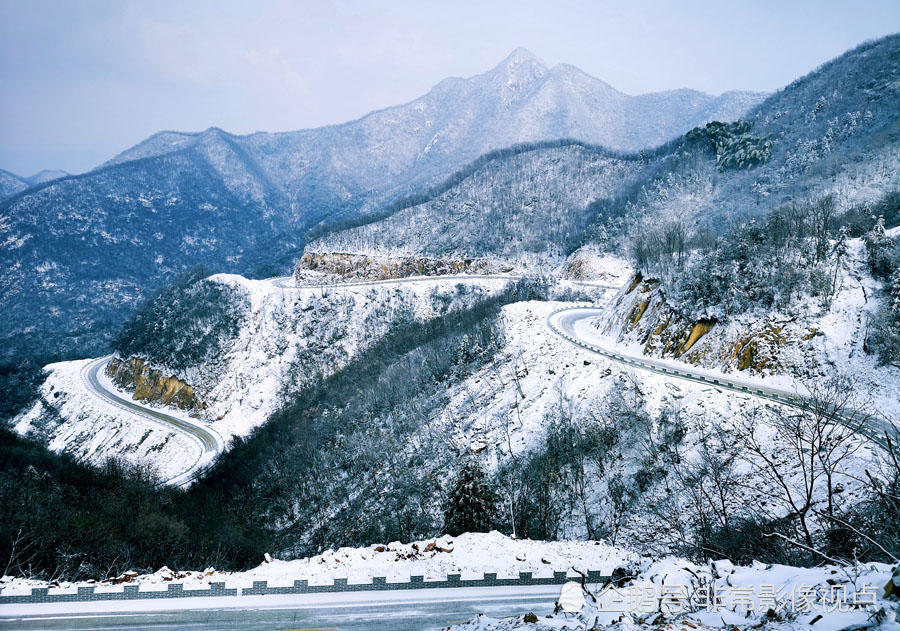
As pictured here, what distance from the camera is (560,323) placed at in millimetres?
51000

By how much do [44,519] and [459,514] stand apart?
21.8 meters

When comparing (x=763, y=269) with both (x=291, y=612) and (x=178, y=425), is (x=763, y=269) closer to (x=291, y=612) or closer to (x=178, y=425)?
(x=291, y=612)

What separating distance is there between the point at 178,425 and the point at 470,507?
71429 mm

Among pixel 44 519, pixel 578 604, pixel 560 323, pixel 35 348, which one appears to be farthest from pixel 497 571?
pixel 35 348

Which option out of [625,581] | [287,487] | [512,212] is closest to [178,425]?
[287,487]

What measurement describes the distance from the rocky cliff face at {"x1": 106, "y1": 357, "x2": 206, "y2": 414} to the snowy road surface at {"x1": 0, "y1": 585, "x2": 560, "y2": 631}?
257ft

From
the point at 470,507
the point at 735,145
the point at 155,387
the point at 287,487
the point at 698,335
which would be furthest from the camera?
the point at 735,145

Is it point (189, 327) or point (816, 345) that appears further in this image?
point (189, 327)

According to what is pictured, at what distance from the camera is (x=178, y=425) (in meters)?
73.7

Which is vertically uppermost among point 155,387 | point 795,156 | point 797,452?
point 795,156

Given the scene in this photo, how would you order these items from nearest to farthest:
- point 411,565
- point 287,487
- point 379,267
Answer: point 411,565 → point 287,487 → point 379,267

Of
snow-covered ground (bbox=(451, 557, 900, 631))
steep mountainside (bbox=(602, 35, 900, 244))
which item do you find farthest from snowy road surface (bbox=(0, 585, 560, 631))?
steep mountainside (bbox=(602, 35, 900, 244))

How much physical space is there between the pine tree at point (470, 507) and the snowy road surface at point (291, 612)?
10345 mm

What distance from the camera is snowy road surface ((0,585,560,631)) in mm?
10742
